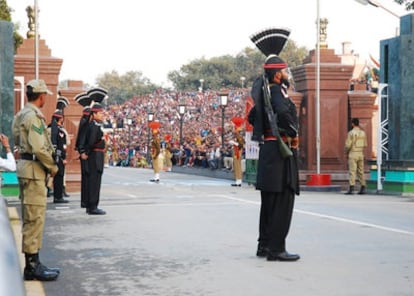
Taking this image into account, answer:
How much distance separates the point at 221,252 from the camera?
9.04 meters

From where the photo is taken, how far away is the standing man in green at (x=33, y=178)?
7.31m

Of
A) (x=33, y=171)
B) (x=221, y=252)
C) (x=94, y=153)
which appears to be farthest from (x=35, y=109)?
(x=94, y=153)

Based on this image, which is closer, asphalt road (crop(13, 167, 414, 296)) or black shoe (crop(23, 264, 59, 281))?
asphalt road (crop(13, 167, 414, 296))

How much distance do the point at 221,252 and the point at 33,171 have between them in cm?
251

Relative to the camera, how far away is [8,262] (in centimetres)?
296

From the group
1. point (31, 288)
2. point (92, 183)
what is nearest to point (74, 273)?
point (31, 288)

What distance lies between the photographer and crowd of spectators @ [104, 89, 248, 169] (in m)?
47.8

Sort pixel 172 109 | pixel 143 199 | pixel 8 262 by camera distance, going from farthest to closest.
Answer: pixel 172 109 → pixel 143 199 → pixel 8 262

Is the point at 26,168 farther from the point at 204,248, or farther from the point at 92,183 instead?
the point at 92,183

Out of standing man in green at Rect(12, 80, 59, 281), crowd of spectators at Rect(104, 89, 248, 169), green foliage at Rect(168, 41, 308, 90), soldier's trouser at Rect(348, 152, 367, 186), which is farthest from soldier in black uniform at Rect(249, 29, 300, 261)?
green foliage at Rect(168, 41, 308, 90)

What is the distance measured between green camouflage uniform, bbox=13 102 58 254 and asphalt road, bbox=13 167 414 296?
0.46m

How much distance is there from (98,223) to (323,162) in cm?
1220

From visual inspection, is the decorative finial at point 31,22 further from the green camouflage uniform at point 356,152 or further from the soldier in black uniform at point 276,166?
the soldier in black uniform at point 276,166

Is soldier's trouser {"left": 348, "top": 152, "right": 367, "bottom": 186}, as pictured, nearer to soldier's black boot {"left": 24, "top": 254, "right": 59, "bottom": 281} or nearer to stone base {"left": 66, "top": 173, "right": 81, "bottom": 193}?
stone base {"left": 66, "top": 173, "right": 81, "bottom": 193}
